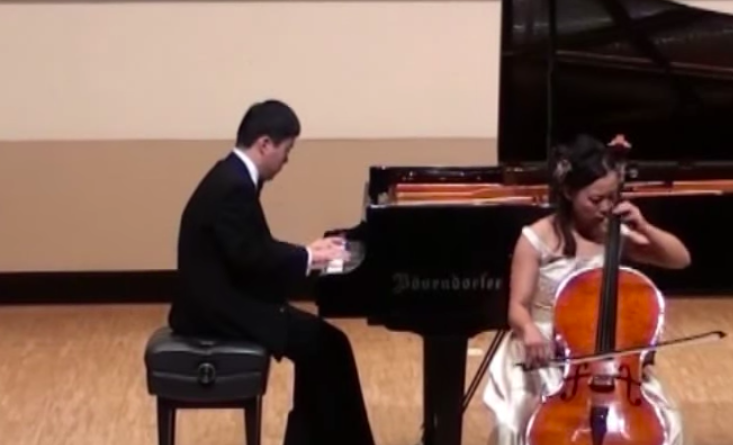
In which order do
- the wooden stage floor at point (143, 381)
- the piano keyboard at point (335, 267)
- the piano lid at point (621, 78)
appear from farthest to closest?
the wooden stage floor at point (143, 381) < the piano lid at point (621, 78) < the piano keyboard at point (335, 267)

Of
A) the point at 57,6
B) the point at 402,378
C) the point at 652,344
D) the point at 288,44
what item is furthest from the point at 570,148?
the point at 57,6

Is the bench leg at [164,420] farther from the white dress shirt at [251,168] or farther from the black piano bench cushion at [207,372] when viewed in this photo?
the white dress shirt at [251,168]

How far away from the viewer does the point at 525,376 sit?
3.96 m

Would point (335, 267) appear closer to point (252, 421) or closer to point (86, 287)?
point (252, 421)

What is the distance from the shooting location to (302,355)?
4.30 m

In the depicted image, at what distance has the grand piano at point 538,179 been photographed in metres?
4.05

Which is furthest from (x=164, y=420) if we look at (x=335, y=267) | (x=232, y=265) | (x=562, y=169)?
(x=562, y=169)

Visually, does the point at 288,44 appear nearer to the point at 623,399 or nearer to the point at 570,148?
the point at 570,148

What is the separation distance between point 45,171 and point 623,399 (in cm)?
391

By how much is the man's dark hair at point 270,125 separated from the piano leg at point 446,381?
0.69 m

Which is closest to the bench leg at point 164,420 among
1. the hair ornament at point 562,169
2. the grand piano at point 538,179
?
the grand piano at point 538,179

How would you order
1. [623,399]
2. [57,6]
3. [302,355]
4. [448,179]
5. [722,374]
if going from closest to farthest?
[623,399] < [302,355] < [448,179] < [722,374] < [57,6]

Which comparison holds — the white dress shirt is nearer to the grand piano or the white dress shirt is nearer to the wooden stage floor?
the grand piano

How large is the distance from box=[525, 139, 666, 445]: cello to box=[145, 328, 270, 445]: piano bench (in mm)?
915
